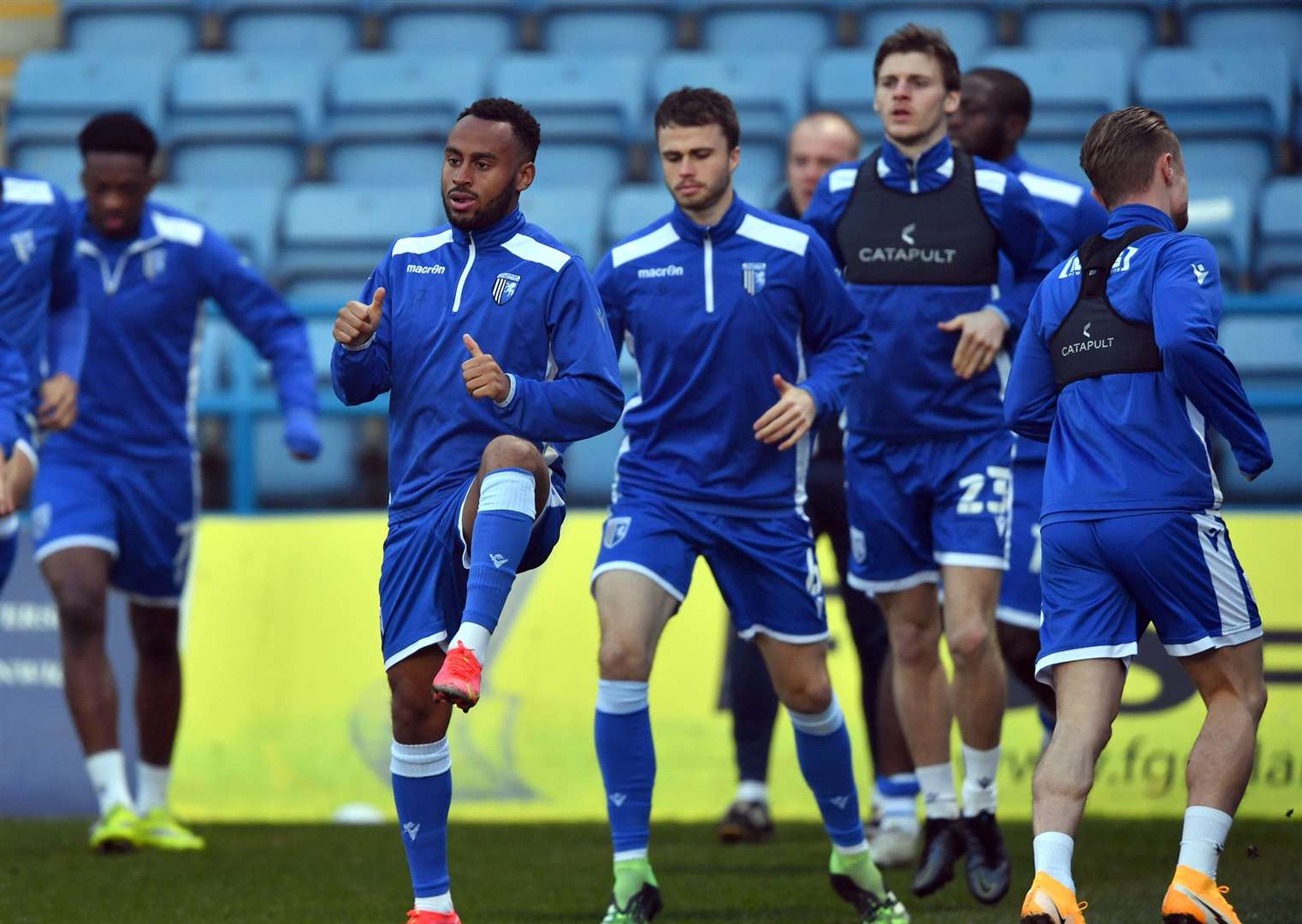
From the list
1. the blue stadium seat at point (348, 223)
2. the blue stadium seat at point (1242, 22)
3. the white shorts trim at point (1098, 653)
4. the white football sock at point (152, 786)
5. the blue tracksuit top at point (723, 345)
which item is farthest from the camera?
the blue stadium seat at point (1242, 22)

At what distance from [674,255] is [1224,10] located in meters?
7.84

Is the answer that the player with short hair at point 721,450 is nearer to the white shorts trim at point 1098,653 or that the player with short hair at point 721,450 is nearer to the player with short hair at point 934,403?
the player with short hair at point 934,403

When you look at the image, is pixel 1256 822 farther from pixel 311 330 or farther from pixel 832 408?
pixel 311 330

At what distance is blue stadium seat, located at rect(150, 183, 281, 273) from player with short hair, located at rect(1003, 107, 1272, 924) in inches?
287

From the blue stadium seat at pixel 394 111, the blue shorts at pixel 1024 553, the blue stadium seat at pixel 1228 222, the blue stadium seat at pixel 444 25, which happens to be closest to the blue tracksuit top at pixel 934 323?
the blue shorts at pixel 1024 553

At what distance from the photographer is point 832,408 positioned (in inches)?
230

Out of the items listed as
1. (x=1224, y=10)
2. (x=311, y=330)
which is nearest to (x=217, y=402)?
(x=311, y=330)

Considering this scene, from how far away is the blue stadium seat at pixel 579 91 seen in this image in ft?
40.4

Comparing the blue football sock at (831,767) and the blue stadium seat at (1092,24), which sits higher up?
the blue stadium seat at (1092,24)

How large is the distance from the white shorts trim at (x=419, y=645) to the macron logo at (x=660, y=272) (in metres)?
1.48

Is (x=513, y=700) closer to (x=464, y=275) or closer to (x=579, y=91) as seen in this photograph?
(x=464, y=275)

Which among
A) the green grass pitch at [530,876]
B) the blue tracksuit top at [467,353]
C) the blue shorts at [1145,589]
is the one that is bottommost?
the green grass pitch at [530,876]

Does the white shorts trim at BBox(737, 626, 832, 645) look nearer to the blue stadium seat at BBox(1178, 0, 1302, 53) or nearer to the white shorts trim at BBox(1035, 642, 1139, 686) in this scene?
the white shorts trim at BBox(1035, 642, 1139, 686)

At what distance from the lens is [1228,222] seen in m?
10.6
